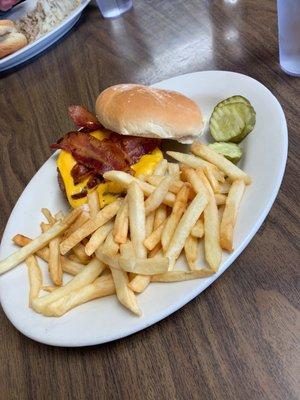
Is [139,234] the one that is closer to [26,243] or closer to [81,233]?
[81,233]

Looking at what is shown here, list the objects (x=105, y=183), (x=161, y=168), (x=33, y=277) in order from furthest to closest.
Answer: (x=105, y=183) → (x=161, y=168) → (x=33, y=277)

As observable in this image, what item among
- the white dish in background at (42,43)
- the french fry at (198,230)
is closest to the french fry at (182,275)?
the french fry at (198,230)

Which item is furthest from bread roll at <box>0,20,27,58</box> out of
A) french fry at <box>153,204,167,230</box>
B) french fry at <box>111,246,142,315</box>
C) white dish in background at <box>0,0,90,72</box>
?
french fry at <box>111,246,142,315</box>

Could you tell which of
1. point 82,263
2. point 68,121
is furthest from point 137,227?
point 68,121

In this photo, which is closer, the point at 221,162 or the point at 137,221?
the point at 137,221

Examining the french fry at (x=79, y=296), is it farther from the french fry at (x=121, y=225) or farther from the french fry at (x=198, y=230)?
the french fry at (x=198, y=230)

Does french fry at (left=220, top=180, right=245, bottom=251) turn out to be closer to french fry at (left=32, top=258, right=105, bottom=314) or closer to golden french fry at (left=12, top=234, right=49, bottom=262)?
french fry at (left=32, top=258, right=105, bottom=314)

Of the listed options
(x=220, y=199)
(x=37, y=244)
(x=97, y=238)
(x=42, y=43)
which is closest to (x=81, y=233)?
(x=97, y=238)
